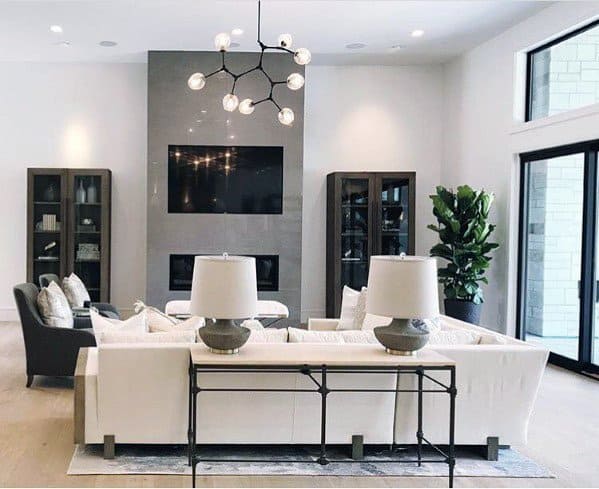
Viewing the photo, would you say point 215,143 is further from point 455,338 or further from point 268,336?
point 455,338

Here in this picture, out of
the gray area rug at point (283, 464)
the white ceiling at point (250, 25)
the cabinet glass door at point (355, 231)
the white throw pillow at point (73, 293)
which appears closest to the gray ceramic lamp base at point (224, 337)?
the gray area rug at point (283, 464)

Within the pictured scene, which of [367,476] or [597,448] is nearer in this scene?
[367,476]

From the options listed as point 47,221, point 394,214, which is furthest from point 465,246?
point 47,221

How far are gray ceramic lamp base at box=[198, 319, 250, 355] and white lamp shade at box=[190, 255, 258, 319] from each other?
0.08 metres

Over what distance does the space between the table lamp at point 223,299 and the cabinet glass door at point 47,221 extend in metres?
5.34

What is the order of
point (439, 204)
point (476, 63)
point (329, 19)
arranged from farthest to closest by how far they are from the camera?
point (476, 63)
point (439, 204)
point (329, 19)

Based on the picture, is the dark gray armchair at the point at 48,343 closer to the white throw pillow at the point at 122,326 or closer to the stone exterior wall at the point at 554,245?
the white throw pillow at the point at 122,326

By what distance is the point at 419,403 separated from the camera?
3.41 m

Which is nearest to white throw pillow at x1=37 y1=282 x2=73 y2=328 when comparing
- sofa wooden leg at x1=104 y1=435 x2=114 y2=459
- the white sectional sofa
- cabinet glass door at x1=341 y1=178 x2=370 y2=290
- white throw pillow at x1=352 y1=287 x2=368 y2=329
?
the white sectional sofa

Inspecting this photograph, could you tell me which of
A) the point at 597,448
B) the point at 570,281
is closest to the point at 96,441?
the point at 597,448

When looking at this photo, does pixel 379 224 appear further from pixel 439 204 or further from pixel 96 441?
pixel 96 441

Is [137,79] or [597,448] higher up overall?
[137,79]

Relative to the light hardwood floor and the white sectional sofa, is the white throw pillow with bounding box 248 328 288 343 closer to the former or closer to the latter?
the white sectional sofa

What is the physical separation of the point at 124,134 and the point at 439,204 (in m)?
4.49
